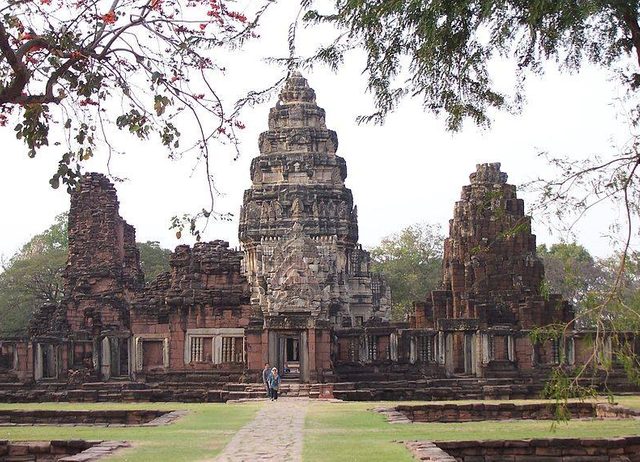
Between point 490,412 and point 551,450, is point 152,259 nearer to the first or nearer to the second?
point 490,412

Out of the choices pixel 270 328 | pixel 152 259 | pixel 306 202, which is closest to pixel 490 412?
pixel 270 328

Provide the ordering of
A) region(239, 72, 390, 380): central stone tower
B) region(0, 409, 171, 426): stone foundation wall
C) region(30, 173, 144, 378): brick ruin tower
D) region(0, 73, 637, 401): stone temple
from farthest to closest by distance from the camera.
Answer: region(239, 72, 390, 380): central stone tower
region(30, 173, 144, 378): brick ruin tower
region(0, 73, 637, 401): stone temple
region(0, 409, 171, 426): stone foundation wall

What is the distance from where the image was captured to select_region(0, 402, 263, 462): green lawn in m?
13.5

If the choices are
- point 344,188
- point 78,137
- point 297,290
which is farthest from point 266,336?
point 344,188

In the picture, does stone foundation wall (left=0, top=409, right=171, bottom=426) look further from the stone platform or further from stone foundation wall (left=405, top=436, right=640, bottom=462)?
stone foundation wall (left=405, top=436, right=640, bottom=462)

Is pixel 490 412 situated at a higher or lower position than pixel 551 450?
higher

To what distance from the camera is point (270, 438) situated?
15.3m

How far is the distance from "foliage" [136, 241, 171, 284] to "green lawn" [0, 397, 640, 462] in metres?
50.1

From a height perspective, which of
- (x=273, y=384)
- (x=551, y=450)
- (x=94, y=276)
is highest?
(x=94, y=276)

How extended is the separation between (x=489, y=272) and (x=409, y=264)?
45.4m

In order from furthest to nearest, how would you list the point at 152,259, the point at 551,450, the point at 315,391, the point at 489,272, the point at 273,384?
the point at 152,259 → the point at 489,272 → the point at 315,391 → the point at 273,384 → the point at 551,450

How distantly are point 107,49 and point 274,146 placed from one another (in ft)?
157

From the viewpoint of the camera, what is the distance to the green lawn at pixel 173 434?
13484mm

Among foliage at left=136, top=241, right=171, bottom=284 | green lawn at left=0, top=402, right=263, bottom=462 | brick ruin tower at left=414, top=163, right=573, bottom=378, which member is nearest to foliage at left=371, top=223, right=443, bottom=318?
foliage at left=136, top=241, right=171, bottom=284
